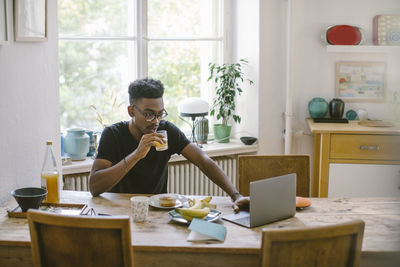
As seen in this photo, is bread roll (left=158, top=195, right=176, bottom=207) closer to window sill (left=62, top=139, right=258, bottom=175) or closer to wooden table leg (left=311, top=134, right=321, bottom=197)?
window sill (left=62, top=139, right=258, bottom=175)

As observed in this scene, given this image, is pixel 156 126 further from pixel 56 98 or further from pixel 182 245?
pixel 182 245

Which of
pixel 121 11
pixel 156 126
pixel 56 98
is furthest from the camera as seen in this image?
pixel 121 11

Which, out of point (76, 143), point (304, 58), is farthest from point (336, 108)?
point (76, 143)

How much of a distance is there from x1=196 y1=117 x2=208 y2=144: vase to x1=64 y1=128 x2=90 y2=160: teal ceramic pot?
90 cm

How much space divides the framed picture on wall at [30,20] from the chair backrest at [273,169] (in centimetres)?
122

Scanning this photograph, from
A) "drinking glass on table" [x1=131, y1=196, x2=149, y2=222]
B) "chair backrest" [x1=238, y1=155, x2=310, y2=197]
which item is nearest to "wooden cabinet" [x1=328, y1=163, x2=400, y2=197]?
"chair backrest" [x1=238, y1=155, x2=310, y2=197]

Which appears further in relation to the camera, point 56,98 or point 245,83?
point 245,83

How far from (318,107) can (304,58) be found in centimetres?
40

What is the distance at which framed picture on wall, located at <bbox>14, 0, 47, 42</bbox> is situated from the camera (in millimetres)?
2293

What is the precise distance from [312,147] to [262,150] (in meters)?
0.39

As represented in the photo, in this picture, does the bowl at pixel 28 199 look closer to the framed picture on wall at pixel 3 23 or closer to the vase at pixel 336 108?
the framed picture on wall at pixel 3 23

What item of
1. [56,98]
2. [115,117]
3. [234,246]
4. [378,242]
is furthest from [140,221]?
[115,117]

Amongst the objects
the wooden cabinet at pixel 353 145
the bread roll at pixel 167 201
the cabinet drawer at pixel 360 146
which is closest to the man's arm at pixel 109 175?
the bread roll at pixel 167 201

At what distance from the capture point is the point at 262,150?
3.85m
